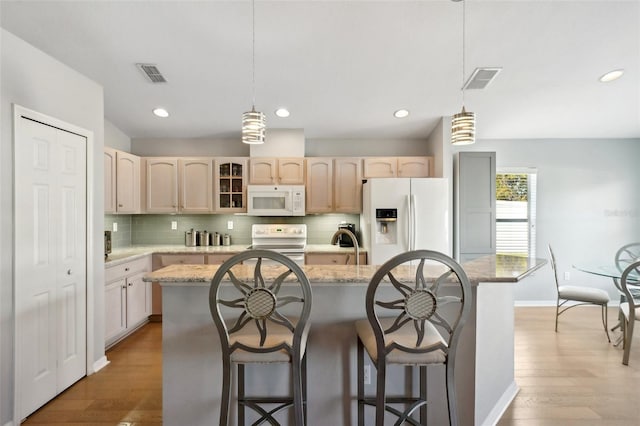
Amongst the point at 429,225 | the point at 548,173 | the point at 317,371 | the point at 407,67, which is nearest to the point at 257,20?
the point at 407,67

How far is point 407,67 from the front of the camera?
3180mm

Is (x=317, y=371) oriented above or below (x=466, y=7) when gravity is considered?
below

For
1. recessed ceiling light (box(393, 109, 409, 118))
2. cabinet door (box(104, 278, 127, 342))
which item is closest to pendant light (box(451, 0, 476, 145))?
recessed ceiling light (box(393, 109, 409, 118))

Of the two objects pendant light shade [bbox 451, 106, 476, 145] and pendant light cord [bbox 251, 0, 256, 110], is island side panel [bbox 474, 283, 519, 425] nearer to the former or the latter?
pendant light shade [bbox 451, 106, 476, 145]

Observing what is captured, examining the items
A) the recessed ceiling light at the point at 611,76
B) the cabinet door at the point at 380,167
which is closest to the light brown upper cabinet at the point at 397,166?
the cabinet door at the point at 380,167

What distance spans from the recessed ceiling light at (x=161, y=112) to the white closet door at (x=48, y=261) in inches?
53.6

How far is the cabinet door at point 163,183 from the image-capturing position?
14.4 feet

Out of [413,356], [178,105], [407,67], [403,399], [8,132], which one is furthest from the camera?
[178,105]

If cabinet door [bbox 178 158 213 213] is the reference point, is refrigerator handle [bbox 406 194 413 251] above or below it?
below

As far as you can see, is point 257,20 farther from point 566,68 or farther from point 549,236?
point 549,236

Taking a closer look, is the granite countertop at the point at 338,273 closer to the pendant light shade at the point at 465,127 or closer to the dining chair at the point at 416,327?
the dining chair at the point at 416,327

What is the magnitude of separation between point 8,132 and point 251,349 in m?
2.03

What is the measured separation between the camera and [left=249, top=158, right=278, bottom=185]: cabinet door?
4.39 meters

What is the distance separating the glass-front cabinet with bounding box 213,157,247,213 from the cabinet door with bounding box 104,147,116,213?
44.4 inches
